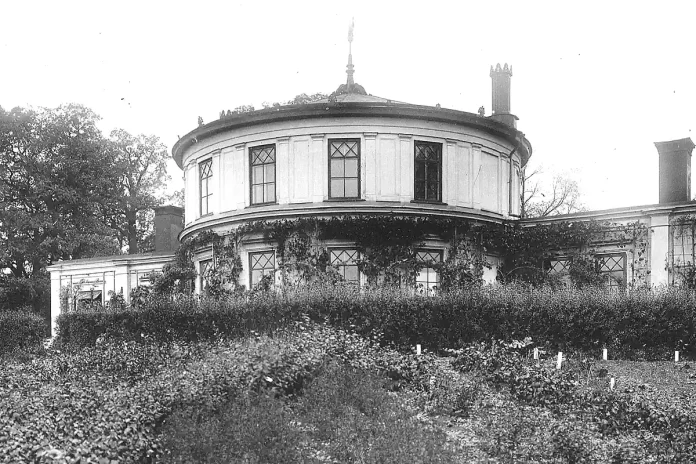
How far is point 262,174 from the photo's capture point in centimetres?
2341

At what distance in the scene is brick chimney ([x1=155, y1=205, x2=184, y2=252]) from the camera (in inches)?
1326

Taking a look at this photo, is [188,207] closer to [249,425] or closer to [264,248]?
[264,248]

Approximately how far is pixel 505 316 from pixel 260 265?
963 cm

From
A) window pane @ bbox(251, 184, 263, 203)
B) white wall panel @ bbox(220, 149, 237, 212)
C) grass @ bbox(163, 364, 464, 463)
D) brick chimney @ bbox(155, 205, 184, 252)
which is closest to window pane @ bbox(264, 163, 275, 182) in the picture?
window pane @ bbox(251, 184, 263, 203)

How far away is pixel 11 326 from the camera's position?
27.3 m

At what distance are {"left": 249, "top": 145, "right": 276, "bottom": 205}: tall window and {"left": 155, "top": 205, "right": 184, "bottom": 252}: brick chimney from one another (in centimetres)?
1122

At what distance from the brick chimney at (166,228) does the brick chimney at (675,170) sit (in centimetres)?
2030

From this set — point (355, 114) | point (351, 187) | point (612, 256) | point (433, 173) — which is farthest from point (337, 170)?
point (612, 256)

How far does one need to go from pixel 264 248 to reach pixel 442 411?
42.3ft

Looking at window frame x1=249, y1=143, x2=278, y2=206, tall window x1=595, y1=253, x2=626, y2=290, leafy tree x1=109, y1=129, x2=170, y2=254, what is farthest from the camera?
leafy tree x1=109, y1=129, x2=170, y2=254

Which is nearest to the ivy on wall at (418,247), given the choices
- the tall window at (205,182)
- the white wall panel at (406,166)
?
the white wall panel at (406,166)

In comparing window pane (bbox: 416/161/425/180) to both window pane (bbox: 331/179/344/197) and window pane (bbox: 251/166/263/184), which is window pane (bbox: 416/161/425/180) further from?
window pane (bbox: 251/166/263/184)

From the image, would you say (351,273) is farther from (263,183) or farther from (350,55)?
(350,55)

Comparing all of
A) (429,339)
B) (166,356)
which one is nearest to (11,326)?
(166,356)
